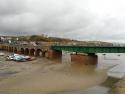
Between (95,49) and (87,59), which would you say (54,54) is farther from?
(95,49)

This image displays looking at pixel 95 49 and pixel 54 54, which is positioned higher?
pixel 95 49

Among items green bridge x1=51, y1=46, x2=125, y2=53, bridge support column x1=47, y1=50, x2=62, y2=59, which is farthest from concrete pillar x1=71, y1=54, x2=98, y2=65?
bridge support column x1=47, y1=50, x2=62, y2=59

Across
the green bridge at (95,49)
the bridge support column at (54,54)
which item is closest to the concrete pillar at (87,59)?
the green bridge at (95,49)

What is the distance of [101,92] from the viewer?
106 ft

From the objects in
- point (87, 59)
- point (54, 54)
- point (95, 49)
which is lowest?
point (87, 59)

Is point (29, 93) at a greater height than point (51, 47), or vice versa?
point (51, 47)

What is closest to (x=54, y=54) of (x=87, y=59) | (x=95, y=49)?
(x=87, y=59)

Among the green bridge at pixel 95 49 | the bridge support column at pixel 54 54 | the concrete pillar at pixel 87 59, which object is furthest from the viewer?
the bridge support column at pixel 54 54

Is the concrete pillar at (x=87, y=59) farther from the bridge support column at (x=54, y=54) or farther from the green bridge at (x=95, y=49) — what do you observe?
the bridge support column at (x=54, y=54)

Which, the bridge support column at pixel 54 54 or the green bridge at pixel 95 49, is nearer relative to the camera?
the green bridge at pixel 95 49

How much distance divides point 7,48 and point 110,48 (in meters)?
79.5

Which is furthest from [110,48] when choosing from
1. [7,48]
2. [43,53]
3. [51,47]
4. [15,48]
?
[7,48]

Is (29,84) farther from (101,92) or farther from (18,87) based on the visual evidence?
(101,92)

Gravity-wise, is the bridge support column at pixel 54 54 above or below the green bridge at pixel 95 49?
below
